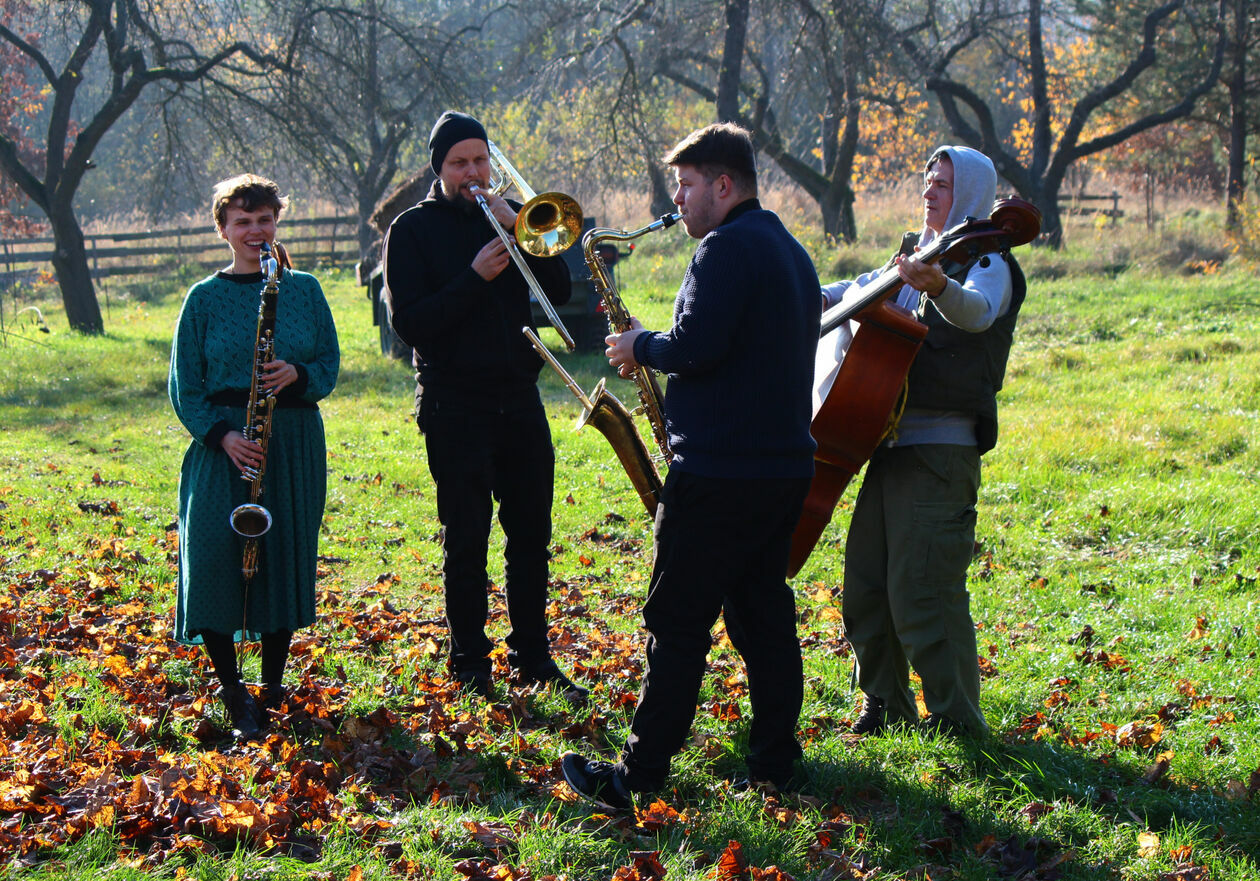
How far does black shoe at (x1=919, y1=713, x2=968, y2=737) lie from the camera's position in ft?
12.8

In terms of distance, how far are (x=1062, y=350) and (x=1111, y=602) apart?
668 cm

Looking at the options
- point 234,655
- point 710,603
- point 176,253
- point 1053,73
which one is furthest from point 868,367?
point 176,253

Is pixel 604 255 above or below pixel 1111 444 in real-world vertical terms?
above

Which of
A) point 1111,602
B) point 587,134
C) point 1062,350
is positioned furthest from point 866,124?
point 1111,602

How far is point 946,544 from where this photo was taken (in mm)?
3793

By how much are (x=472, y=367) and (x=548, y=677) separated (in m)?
1.34

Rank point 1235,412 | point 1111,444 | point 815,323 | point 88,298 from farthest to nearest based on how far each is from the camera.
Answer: point 88,298, point 1235,412, point 1111,444, point 815,323

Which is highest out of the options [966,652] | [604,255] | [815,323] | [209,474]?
[604,255]

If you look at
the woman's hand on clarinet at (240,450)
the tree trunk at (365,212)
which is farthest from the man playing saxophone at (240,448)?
the tree trunk at (365,212)

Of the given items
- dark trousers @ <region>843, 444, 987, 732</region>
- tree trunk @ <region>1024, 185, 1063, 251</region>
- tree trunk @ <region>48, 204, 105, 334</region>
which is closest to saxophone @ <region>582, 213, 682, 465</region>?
dark trousers @ <region>843, 444, 987, 732</region>

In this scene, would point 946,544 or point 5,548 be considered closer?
point 946,544

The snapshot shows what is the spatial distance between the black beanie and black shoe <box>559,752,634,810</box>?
89.6 inches

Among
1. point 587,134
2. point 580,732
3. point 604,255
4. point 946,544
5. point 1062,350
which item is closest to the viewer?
point 946,544

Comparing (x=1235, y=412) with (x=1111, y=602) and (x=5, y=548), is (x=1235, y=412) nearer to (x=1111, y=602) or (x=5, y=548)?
(x=1111, y=602)
